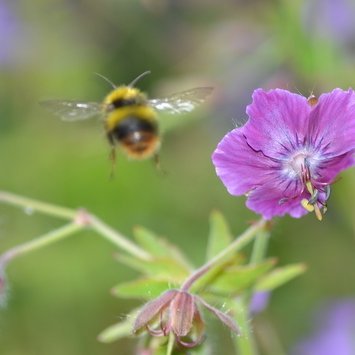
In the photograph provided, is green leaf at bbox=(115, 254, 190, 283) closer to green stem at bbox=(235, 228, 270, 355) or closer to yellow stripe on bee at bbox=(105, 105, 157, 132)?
green stem at bbox=(235, 228, 270, 355)

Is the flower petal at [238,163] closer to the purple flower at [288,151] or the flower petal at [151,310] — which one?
the purple flower at [288,151]

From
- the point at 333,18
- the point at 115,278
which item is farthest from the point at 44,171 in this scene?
the point at 333,18

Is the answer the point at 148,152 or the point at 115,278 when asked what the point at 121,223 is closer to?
the point at 115,278

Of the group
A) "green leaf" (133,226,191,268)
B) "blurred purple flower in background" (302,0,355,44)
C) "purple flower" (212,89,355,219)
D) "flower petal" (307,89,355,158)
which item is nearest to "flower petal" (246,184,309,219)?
"purple flower" (212,89,355,219)

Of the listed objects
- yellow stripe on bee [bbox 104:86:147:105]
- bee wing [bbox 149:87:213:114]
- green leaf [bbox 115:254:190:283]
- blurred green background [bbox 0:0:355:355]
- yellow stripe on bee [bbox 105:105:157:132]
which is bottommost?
green leaf [bbox 115:254:190:283]

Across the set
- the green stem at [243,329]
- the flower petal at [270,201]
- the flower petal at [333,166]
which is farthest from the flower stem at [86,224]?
the flower petal at [333,166]

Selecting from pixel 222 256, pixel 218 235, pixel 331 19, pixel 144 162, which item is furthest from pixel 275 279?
pixel 331 19
